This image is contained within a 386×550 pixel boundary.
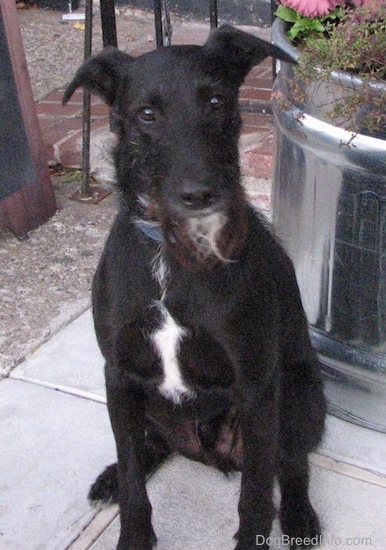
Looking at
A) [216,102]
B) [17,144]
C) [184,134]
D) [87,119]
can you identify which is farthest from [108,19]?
[184,134]

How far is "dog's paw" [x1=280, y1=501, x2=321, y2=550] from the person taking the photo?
234cm

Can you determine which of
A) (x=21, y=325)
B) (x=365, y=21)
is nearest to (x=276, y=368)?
(x=365, y=21)

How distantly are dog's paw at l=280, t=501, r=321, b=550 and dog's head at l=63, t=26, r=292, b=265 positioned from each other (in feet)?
2.74

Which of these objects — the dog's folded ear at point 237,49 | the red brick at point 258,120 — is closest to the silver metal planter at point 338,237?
the dog's folded ear at point 237,49

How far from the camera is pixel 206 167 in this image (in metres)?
1.82

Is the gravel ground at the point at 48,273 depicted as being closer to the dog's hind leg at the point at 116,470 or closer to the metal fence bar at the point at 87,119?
the metal fence bar at the point at 87,119

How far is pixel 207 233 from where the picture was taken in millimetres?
1959

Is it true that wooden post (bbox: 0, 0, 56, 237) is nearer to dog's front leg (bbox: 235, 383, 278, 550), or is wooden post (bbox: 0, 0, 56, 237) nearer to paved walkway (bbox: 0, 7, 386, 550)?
paved walkway (bbox: 0, 7, 386, 550)

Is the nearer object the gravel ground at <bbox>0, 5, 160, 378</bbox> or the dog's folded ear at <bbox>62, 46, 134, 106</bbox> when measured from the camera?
the dog's folded ear at <bbox>62, 46, 134, 106</bbox>

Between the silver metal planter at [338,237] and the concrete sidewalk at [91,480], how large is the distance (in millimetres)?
194

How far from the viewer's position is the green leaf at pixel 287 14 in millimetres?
2721

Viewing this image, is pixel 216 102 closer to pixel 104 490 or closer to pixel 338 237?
pixel 338 237

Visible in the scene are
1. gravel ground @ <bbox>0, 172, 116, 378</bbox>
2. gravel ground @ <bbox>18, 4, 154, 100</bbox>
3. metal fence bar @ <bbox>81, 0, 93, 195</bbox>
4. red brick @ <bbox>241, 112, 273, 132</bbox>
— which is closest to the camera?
gravel ground @ <bbox>0, 172, 116, 378</bbox>

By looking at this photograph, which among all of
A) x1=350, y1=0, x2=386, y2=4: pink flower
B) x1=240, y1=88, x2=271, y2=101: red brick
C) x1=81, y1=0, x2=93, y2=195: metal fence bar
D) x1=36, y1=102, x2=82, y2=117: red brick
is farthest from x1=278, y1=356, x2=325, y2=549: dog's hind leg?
x1=36, y1=102, x2=82, y2=117: red brick
